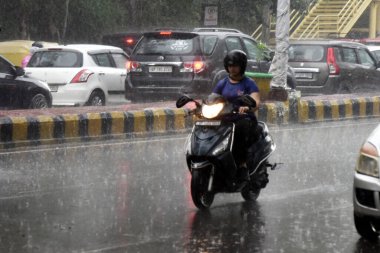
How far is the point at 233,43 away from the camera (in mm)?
20875

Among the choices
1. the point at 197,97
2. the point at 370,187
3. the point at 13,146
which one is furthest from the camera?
the point at 197,97

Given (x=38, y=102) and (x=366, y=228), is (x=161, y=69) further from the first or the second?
(x=366, y=228)

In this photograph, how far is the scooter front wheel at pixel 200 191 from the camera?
352 inches

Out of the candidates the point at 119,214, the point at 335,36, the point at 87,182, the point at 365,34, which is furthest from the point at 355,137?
the point at 365,34

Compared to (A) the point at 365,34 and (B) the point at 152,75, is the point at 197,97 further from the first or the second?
(A) the point at 365,34

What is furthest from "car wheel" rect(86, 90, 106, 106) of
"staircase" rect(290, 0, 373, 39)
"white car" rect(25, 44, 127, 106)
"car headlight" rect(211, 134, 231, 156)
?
"staircase" rect(290, 0, 373, 39)

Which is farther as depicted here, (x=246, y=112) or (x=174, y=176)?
(x=174, y=176)

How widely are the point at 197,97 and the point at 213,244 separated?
1196 cm

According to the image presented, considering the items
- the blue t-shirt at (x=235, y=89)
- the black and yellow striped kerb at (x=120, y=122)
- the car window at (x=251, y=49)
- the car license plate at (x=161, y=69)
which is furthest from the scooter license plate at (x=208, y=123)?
the car window at (x=251, y=49)

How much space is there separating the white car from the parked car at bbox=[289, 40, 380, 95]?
194 inches

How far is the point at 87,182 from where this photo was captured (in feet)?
35.8

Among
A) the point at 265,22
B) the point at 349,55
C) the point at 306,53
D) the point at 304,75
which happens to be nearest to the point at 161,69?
the point at 304,75

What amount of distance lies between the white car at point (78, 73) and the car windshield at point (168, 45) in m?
0.96

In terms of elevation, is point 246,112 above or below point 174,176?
above
